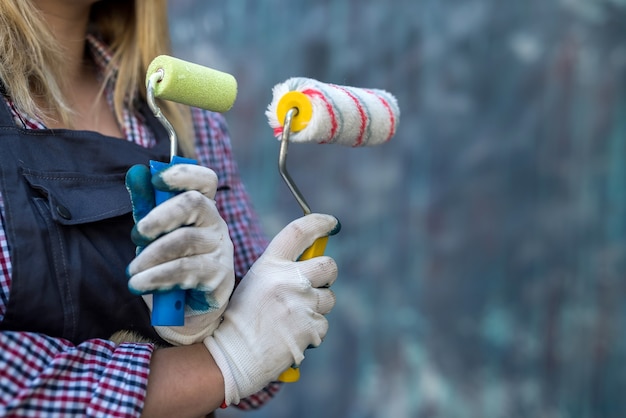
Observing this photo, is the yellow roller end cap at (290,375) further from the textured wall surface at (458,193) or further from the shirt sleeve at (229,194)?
the textured wall surface at (458,193)

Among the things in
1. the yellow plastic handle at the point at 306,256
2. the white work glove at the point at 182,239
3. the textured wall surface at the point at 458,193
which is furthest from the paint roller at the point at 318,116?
the textured wall surface at the point at 458,193

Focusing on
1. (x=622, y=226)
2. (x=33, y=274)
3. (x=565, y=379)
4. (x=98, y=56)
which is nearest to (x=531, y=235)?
(x=622, y=226)

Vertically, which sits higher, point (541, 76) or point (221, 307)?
point (541, 76)

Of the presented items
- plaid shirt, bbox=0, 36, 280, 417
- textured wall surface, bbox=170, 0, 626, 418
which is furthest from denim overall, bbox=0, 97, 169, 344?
textured wall surface, bbox=170, 0, 626, 418

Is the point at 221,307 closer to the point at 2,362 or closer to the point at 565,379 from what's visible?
the point at 2,362

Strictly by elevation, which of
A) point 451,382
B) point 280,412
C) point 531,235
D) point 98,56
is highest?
point 98,56

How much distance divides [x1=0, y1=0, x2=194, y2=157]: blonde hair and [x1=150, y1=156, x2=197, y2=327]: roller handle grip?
11.5 inches

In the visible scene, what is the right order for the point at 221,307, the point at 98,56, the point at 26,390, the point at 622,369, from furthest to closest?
the point at 622,369 → the point at 98,56 → the point at 221,307 → the point at 26,390

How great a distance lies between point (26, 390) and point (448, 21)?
176 cm

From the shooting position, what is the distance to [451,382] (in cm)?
230

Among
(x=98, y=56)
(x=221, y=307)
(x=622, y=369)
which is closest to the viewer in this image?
(x=221, y=307)

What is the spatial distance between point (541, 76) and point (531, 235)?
482mm

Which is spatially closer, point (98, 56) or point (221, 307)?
point (221, 307)

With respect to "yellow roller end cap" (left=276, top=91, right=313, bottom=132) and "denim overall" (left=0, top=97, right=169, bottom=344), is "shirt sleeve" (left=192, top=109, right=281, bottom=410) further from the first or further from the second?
"yellow roller end cap" (left=276, top=91, right=313, bottom=132)
